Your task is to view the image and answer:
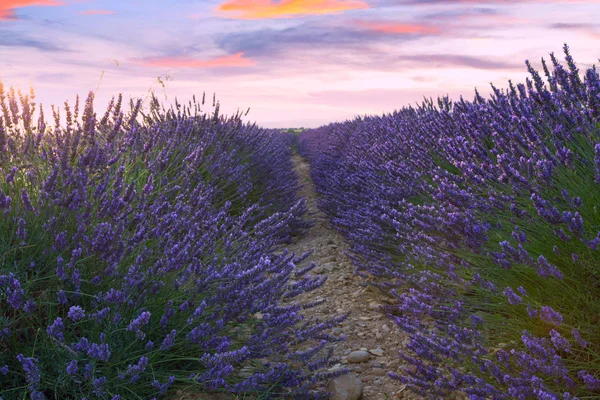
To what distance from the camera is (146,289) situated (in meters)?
2.29

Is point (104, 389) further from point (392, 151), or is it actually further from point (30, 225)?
point (392, 151)

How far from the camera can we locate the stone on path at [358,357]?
2.98m

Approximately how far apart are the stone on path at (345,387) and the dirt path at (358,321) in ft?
0.32

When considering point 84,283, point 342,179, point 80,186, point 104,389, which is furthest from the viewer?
point 342,179

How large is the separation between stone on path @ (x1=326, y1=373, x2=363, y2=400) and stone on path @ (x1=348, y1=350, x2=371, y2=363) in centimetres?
38

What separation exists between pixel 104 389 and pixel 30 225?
2.68ft

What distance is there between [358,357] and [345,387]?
476mm

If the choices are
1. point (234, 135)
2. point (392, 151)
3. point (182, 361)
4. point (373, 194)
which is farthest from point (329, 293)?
point (234, 135)

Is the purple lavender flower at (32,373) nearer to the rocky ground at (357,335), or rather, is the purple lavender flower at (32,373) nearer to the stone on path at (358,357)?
the rocky ground at (357,335)

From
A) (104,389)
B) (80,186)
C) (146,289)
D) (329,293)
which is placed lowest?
(329,293)

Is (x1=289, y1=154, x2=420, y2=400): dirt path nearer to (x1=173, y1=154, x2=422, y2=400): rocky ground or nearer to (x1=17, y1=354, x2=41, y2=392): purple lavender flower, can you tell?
(x1=173, y1=154, x2=422, y2=400): rocky ground

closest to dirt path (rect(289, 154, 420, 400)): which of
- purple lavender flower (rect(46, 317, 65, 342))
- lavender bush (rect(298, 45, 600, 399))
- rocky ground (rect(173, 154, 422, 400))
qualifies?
rocky ground (rect(173, 154, 422, 400))

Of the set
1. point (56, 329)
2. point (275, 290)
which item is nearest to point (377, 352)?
point (275, 290)

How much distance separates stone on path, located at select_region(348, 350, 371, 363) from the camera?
117 inches
